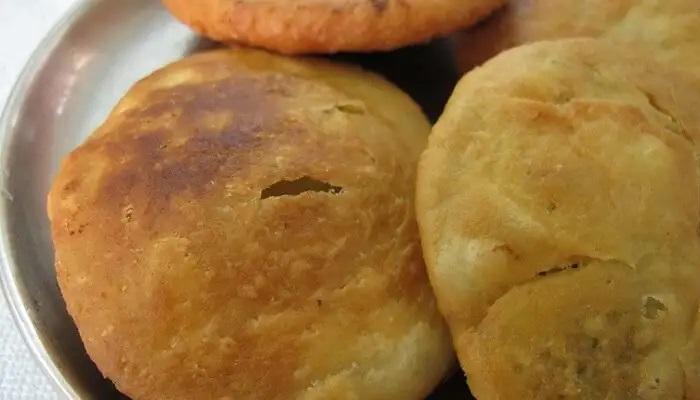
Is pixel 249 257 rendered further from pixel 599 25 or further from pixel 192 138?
pixel 599 25

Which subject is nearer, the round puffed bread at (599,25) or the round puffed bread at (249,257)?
the round puffed bread at (249,257)

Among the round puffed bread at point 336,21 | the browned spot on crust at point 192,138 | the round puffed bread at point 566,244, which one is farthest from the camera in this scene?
the round puffed bread at point 336,21

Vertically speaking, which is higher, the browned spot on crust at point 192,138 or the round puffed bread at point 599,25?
the round puffed bread at point 599,25

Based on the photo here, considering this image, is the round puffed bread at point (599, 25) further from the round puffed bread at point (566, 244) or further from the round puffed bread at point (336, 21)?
the round puffed bread at point (566, 244)

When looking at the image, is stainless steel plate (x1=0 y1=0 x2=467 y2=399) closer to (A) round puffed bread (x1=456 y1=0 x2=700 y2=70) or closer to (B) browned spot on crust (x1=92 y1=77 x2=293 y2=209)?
(A) round puffed bread (x1=456 y1=0 x2=700 y2=70)

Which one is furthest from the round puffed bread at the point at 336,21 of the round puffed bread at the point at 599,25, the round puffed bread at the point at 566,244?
the round puffed bread at the point at 566,244

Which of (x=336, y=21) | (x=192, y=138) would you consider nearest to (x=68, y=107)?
(x=192, y=138)
